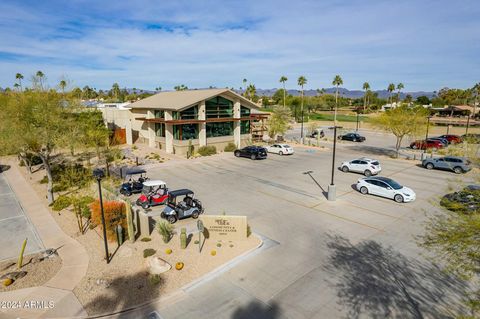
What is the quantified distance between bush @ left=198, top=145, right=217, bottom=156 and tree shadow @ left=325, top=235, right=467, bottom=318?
2590 centimetres

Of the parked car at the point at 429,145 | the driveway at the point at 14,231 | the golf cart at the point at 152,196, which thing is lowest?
the driveway at the point at 14,231

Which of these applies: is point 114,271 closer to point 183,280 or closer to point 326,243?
point 183,280

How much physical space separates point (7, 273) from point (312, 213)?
53.9ft

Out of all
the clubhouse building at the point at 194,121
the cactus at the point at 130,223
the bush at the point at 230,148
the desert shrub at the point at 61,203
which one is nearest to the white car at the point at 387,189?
the cactus at the point at 130,223

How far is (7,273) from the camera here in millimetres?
13086

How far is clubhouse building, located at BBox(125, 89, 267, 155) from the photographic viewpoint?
38.1 metres

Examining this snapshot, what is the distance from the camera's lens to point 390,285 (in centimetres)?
1209

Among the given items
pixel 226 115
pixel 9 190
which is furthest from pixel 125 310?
pixel 226 115

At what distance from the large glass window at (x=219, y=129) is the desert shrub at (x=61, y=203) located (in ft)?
73.1

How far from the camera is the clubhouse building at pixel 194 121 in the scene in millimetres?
38094

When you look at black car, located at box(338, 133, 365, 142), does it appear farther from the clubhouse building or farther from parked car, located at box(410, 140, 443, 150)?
the clubhouse building

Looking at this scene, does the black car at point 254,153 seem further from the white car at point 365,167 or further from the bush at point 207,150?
the white car at point 365,167

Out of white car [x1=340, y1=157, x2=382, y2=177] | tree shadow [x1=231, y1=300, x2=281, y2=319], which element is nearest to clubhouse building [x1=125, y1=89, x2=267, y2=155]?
white car [x1=340, y1=157, x2=382, y2=177]

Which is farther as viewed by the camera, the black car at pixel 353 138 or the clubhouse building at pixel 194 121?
the black car at pixel 353 138
